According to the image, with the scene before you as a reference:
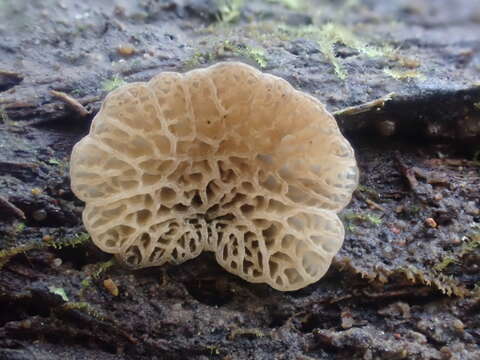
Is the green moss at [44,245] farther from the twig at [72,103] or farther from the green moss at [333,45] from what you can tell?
the green moss at [333,45]

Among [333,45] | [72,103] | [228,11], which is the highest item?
[333,45]

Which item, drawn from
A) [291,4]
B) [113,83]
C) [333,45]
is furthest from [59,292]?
[291,4]

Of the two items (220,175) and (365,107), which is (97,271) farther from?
(365,107)

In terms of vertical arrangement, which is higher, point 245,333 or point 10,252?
point 10,252

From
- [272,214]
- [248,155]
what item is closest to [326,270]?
[272,214]

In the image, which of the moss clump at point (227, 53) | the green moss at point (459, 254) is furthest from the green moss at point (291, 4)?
the green moss at point (459, 254)

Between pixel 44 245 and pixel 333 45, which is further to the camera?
pixel 333 45
